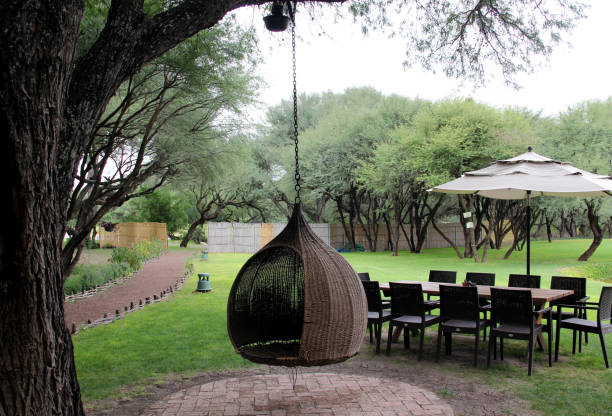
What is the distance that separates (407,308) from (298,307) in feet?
5.31

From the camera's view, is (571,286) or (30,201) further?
(571,286)

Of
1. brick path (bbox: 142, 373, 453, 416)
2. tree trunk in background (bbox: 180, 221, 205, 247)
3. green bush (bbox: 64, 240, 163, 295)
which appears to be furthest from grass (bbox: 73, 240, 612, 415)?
tree trunk in background (bbox: 180, 221, 205, 247)

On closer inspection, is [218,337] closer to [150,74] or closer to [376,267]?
[150,74]

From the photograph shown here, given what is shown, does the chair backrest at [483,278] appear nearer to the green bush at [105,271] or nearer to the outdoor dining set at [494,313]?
the outdoor dining set at [494,313]

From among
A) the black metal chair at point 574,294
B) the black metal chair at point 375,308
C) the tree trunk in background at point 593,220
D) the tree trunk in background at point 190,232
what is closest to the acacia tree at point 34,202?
the black metal chair at point 375,308

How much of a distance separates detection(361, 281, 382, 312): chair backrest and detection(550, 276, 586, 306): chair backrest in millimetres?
2445

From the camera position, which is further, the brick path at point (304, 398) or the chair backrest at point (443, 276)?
the chair backrest at point (443, 276)

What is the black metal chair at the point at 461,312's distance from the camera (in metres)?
5.87

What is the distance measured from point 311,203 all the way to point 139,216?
44.1 feet

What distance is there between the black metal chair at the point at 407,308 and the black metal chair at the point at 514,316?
32.4 inches

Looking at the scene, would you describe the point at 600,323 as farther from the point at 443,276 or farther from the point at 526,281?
the point at 443,276

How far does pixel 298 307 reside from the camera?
5.69 meters

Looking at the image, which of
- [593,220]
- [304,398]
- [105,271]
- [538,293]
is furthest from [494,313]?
[593,220]

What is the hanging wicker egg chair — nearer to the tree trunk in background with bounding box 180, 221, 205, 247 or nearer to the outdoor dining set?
the outdoor dining set
